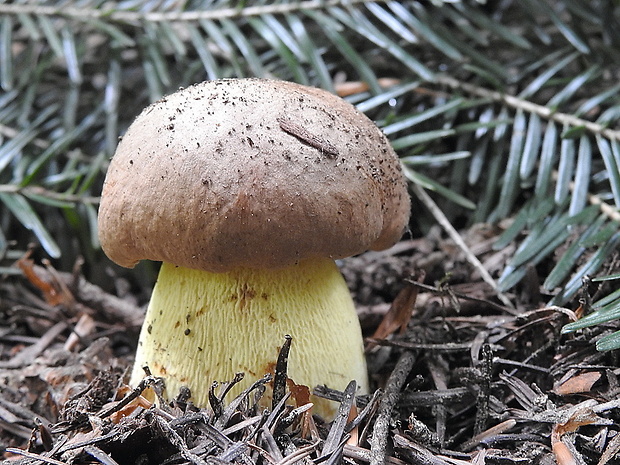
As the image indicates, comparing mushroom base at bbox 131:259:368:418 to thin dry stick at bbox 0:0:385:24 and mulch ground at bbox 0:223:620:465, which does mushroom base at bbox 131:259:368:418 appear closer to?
mulch ground at bbox 0:223:620:465

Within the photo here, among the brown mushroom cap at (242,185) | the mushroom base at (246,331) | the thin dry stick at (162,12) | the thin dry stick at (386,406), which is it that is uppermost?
the thin dry stick at (162,12)

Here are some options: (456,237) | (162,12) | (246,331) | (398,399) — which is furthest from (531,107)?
(162,12)

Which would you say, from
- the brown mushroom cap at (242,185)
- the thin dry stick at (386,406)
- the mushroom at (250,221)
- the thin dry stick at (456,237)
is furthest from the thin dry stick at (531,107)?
the thin dry stick at (386,406)

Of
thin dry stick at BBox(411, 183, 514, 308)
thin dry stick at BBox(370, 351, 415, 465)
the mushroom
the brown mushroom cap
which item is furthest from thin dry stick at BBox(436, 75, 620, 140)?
thin dry stick at BBox(370, 351, 415, 465)

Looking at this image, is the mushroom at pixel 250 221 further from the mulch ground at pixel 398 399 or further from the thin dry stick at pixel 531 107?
the thin dry stick at pixel 531 107

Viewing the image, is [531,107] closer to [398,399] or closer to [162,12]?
[398,399]

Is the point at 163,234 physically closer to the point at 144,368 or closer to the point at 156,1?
the point at 144,368

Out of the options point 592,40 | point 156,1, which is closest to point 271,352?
point 156,1
